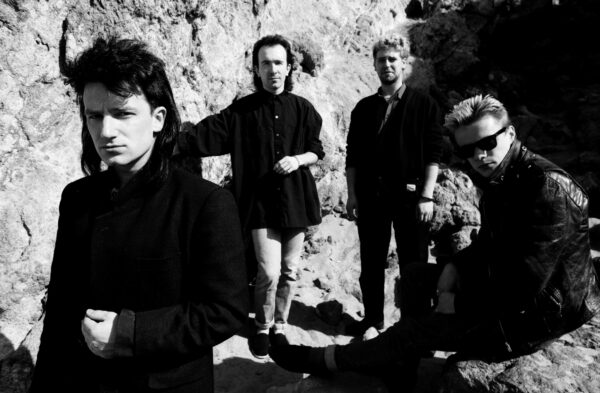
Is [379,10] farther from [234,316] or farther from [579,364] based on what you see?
[234,316]

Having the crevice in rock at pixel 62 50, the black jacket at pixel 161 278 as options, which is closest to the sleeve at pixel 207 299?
the black jacket at pixel 161 278

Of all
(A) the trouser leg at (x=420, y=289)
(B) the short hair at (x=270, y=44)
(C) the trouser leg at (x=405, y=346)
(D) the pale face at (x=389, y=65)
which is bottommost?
(C) the trouser leg at (x=405, y=346)

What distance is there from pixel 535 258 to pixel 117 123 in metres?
2.22

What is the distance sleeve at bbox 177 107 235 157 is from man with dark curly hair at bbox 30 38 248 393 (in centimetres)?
197

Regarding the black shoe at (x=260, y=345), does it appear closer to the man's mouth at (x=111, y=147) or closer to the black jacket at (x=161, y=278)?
the black jacket at (x=161, y=278)

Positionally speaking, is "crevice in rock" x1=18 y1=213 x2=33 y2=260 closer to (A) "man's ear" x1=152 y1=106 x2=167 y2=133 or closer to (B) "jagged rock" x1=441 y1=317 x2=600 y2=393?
(A) "man's ear" x1=152 y1=106 x2=167 y2=133

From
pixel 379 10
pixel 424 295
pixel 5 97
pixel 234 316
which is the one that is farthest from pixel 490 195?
pixel 379 10

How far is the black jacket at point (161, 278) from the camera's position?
1.51 metres

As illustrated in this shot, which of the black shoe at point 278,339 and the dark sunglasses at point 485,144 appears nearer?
the dark sunglasses at point 485,144

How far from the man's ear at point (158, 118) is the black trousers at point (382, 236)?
2542 millimetres

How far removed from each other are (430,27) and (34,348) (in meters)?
8.60

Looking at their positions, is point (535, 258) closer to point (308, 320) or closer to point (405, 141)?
point (405, 141)

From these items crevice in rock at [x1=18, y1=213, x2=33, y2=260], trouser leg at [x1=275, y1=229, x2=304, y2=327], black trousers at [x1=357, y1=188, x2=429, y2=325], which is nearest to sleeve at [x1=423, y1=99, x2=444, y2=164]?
black trousers at [x1=357, y1=188, x2=429, y2=325]

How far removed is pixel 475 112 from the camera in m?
2.80
